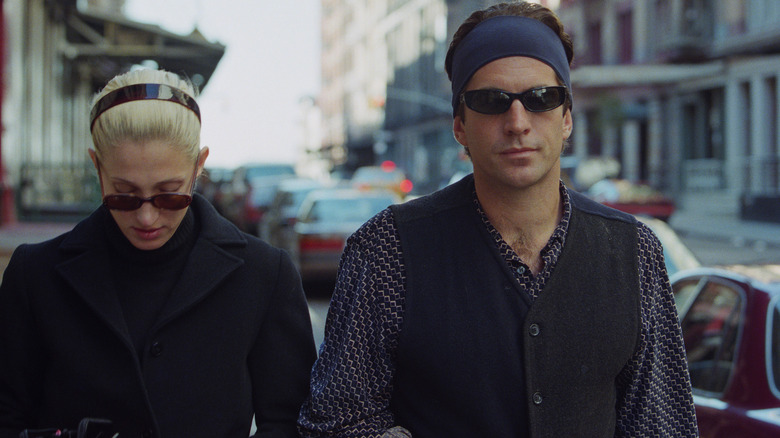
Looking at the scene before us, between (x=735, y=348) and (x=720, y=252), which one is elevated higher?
(x=735, y=348)

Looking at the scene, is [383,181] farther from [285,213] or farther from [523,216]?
[523,216]

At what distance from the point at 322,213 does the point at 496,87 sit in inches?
463

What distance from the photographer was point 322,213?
553 inches

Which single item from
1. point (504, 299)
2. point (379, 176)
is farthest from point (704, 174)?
point (504, 299)

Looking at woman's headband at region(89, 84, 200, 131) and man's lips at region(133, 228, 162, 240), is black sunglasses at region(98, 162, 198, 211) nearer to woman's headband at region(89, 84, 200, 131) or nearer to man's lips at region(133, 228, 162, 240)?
man's lips at region(133, 228, 162, 240)

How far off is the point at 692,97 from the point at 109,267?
3538 centimetres

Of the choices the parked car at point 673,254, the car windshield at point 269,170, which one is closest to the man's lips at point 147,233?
the parked car at point 673,254

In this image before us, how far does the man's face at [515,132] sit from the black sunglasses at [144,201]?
77 centimetres

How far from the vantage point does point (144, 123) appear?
2393mm

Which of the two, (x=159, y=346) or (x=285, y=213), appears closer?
(x=159, y=346)

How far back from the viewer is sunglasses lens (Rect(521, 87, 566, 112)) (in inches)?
93.4

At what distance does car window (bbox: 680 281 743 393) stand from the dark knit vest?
1927 millimetres

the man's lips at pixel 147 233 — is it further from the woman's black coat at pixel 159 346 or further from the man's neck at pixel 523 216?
the man's neck at pixel 523 216

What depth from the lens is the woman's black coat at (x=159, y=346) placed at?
2.38m
